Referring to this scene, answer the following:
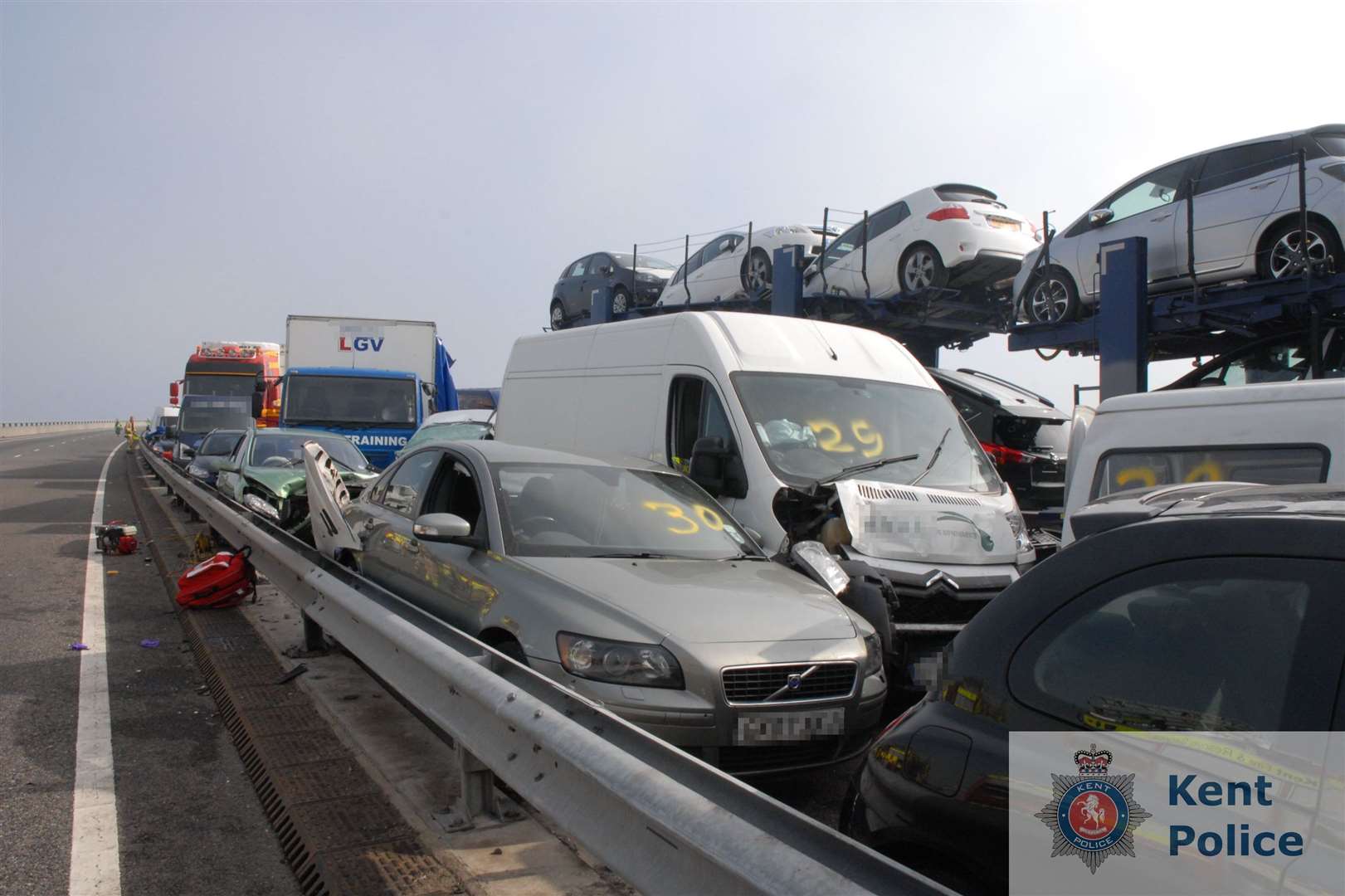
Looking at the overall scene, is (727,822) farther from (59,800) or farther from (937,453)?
(937,453)

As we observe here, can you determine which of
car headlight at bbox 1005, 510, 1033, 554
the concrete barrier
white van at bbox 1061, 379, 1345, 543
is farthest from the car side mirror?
the concrete barrier

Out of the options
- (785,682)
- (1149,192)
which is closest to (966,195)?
(1149,192)

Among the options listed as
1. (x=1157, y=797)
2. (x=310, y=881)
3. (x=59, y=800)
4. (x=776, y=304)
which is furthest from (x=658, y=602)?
(x=776, y=304)

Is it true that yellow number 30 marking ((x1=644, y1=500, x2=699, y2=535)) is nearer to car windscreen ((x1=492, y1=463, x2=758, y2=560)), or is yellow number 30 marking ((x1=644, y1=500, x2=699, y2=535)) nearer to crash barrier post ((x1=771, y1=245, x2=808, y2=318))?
car windscreen ((x1=492, y1=463, x2=758, y2=560))

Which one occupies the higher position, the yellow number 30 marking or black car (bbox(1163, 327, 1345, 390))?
black car (bbox(1163, 327, 1345, 390))

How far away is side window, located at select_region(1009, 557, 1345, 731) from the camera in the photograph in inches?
67.4

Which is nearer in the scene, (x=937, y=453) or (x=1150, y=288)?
(x=937, y=453)

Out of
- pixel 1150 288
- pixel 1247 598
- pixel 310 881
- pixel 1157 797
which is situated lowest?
pixel 310 881

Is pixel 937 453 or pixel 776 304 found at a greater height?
pixel 776 304

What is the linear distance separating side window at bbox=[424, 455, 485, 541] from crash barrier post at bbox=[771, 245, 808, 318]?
7.57 meters

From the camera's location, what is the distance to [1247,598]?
5.97 ft

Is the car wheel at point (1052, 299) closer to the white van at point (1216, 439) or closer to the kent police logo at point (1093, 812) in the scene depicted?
the white van at point (1216, 439)

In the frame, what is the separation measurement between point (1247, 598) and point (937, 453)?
5.32m

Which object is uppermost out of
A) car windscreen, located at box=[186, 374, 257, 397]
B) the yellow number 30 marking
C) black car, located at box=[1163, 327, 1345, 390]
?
car windscreen, located at box=[186, 374, 257, 397]
